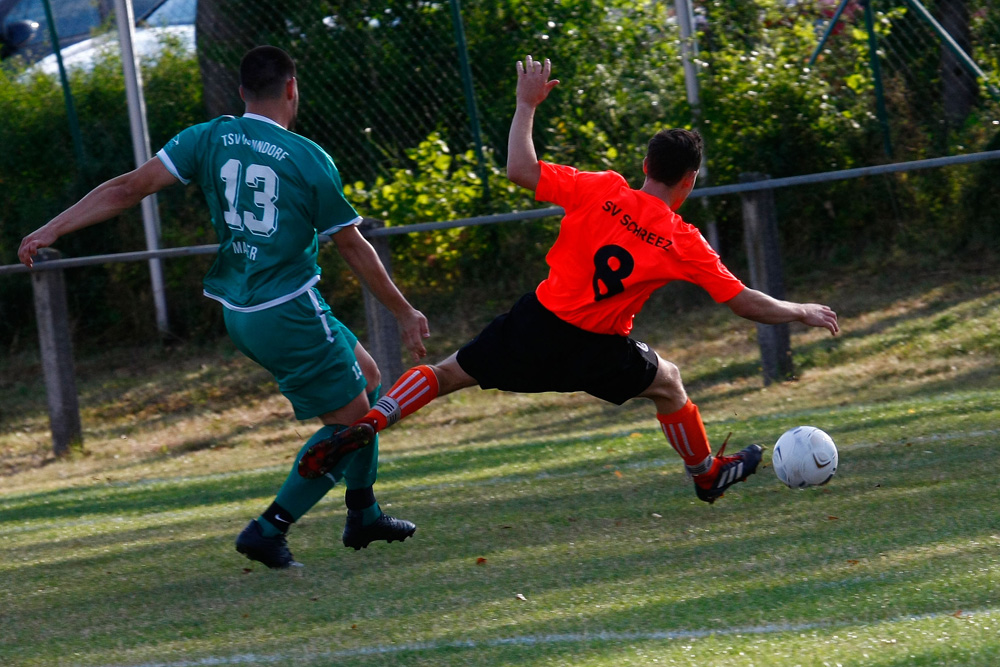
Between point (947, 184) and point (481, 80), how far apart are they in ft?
15.6

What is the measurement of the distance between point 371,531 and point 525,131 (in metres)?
1.76

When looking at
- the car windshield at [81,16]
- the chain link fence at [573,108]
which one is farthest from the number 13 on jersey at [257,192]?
the car windshield at [81,16]

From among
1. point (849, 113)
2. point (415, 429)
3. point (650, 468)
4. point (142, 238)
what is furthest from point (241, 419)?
point (849, 113)

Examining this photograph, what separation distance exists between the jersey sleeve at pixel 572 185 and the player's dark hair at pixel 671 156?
0.16 metres

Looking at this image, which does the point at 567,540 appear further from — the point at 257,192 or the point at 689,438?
the point at 257,192

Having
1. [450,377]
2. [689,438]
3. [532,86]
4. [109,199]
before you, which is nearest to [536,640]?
[450,377]

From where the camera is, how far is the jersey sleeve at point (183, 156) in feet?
15.6

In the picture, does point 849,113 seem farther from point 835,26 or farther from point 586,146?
point 586,146

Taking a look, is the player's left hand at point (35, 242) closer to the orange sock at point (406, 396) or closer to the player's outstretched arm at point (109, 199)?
the player's outstretched arm at point (109, 199)

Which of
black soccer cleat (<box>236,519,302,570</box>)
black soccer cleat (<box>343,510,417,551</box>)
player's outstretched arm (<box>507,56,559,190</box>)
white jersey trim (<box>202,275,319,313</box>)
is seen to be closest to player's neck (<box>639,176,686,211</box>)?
player's outstretched arm (<box>507,56,559,190</box>)

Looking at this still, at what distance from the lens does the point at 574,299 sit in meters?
5.11

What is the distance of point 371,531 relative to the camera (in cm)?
512

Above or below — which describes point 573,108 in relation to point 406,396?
above

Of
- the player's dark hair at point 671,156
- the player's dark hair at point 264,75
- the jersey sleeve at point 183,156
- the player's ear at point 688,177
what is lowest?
the player's ear at point 688,177
